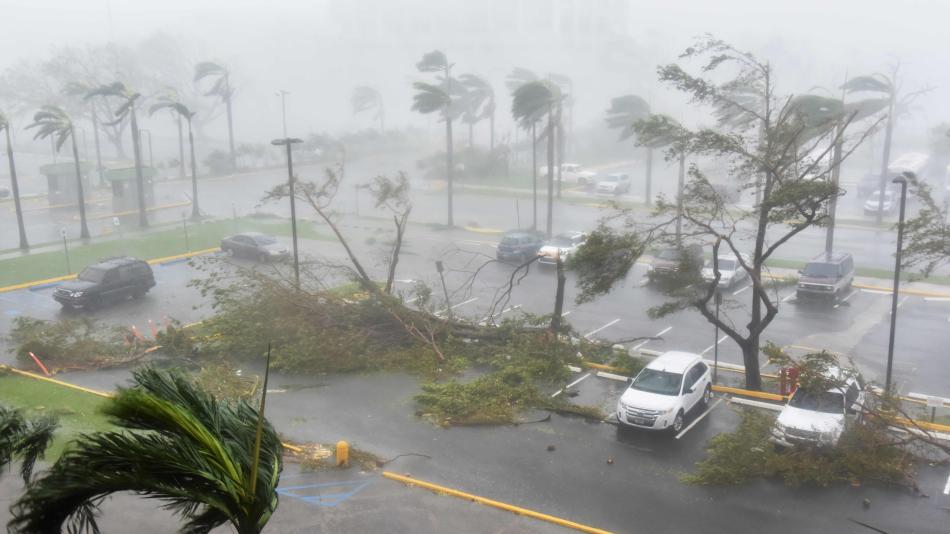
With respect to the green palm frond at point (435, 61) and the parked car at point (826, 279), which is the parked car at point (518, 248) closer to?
the parked car at point (826, 279)

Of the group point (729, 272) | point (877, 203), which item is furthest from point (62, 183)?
point (877, 203)

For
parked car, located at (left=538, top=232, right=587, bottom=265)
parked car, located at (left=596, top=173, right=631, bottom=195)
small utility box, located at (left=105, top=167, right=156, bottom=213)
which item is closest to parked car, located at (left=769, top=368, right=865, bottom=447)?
parked car, located at (left=538, top=232, right=587, bottom=265)

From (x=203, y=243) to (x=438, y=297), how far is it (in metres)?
15.6

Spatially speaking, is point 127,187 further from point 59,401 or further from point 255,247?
point 59,401

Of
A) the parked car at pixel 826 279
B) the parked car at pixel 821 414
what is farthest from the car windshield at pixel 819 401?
the parked car at pixel 826 279

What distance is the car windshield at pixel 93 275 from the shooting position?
2766 centimetres

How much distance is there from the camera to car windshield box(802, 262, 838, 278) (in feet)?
93.7

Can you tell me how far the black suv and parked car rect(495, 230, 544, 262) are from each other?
46.0 ft

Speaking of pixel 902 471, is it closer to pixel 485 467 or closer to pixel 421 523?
pixel 485 467

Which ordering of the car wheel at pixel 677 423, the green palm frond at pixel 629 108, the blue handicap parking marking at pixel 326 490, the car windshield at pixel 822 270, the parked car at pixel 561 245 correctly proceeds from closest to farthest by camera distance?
the blue handicap parking marking at pixel 326 490 → the car wheel at pixel 677 423 → the car windshield at pixel 822 270 → the parked car at pixel 561 245 → the green palm frond at pixel 629 108

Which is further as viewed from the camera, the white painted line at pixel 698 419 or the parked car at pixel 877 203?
the parked car at pixel 877 203

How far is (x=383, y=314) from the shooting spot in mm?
22766

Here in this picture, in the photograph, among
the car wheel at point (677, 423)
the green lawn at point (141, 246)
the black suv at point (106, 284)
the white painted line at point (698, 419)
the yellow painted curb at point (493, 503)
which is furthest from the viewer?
the green lawn at point (141, 246)

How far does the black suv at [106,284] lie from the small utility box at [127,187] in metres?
20.4
